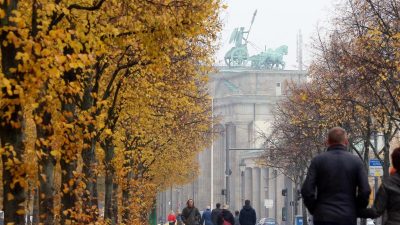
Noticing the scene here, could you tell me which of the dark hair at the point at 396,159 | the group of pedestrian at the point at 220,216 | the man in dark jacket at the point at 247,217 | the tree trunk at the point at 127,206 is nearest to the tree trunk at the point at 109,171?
the tree trunk at the point at 127,206

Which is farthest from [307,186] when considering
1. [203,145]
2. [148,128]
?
[203,145]

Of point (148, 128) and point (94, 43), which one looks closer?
point (94, 43)

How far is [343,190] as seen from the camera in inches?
587

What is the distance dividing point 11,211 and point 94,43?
2.80 metres

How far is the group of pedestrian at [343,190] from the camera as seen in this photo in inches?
585

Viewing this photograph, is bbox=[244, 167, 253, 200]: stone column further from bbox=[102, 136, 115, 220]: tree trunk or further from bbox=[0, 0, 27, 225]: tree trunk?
bbox=[0, 0, 27, 225]: tree trunk

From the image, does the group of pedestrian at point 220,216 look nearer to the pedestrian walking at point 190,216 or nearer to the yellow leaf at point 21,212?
the pedestrian walking at point 190,216

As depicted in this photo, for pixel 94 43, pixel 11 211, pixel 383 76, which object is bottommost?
pixel 11 211

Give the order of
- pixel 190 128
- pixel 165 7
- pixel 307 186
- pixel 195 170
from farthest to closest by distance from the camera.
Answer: pixel 195 170
pixel 190 128
pixel 165 7
pixel 307 186

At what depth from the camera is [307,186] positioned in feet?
49.2

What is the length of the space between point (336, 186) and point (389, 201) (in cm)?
61

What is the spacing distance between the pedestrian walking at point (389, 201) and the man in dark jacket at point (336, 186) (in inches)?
5.4

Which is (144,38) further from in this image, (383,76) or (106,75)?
(383,76)

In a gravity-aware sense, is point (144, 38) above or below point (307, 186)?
above
